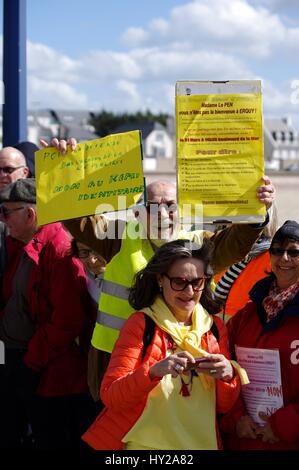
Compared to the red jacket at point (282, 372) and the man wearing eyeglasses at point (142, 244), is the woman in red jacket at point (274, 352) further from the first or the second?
the man wearing eyeglasses at point (142, 244)

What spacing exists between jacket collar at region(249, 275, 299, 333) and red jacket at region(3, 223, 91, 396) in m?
1.27

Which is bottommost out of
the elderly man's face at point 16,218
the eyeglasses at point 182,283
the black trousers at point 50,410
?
the black trousers at point 50,410

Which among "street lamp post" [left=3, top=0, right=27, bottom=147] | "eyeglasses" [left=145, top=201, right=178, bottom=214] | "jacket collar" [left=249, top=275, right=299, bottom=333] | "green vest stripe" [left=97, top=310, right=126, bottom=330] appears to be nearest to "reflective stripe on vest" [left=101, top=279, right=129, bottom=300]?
"green vest stripe" [left=97, top=310, right=126, bottom=330]

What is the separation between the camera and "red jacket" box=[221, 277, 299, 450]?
320 cm

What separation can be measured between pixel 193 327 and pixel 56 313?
129cm

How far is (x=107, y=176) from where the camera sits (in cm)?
371

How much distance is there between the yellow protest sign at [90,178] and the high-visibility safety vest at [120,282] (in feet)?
0.91

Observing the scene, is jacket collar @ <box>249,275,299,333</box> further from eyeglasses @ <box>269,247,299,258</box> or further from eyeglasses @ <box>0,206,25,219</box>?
eyeglasses @ <box>0,206,25,219</box>

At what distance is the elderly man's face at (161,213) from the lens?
12.6 ft

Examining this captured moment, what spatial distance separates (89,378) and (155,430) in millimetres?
1054

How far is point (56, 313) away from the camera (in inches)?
170

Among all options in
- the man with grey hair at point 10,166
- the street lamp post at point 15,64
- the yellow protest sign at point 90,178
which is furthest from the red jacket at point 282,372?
the street lamp post at point 15,64

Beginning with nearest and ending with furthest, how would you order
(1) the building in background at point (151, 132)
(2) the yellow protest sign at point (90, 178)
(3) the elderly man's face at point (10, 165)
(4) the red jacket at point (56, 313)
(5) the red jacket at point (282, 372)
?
(5) the red jacket at point (282, 372) < (2) the yellow protest sign at point (90, 178) < (4) the red jacket at point (56, 313) < (3) the elderly man's face at point (10, 165) < (1) the building in background at point (151, 132)

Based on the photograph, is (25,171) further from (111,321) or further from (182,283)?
(182,283)
